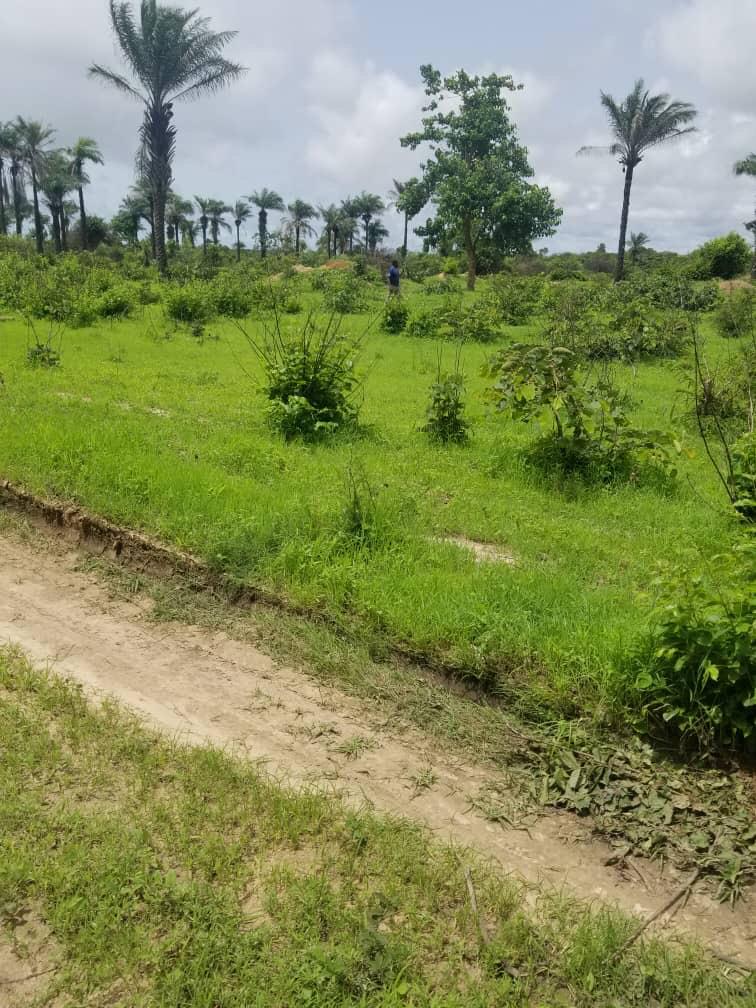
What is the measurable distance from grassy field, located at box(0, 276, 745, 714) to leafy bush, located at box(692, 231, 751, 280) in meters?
29.6

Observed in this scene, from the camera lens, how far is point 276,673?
4102 mm

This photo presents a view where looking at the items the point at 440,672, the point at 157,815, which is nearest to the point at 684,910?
the point at 440,672

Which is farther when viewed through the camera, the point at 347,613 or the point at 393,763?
the point at 347,613

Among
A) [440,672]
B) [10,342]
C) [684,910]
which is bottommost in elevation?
[684,910]

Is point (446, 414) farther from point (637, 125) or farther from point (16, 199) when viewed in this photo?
point (16, 199)

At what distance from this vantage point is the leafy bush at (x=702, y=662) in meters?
3.26

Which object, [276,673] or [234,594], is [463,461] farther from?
[276,673]

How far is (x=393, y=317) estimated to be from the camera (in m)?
18.9

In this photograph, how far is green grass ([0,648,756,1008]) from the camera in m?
2.25

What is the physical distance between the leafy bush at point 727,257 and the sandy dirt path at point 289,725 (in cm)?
3646

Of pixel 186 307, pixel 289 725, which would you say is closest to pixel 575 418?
pixel 289 725

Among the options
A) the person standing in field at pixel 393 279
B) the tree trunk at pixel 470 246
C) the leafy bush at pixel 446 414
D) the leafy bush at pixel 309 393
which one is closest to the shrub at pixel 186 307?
the person standing in field at pixel 393 279

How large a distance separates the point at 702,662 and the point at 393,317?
16.6 metres

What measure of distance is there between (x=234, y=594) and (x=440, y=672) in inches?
62.2
